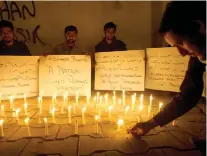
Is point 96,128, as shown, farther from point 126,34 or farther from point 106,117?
point 126,34

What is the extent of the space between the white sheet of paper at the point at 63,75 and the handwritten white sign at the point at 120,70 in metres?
0.27

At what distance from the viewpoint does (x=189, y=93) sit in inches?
77.5

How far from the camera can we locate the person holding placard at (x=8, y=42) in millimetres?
4895

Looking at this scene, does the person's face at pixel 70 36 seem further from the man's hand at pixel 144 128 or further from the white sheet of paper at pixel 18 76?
the man's hand at pixel 144 128

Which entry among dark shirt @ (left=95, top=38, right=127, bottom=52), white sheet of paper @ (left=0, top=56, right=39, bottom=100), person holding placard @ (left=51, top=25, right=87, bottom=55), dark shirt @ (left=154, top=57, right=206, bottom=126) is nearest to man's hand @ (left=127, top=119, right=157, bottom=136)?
dark shirt @ (left=154, top=57, right=206, bottom=126)

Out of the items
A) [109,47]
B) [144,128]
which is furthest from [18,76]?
[144,128]

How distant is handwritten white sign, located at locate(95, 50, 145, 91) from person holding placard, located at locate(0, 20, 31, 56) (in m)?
2.01

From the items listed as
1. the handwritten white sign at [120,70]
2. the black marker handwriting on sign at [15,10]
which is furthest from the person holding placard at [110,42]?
the black marker handwriting on sign at [15,10]

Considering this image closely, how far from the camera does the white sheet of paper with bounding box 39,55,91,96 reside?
13.1 ft

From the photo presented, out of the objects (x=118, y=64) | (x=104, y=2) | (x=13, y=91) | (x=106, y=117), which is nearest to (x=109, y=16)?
(x=104, y=2)

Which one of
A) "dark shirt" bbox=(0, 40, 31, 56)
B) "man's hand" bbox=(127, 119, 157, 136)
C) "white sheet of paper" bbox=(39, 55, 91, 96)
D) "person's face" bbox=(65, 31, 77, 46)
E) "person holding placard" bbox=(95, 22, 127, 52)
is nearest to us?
"man's hand" bbox=(127, 119, 157, 136)

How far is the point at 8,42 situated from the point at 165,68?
3.31 m

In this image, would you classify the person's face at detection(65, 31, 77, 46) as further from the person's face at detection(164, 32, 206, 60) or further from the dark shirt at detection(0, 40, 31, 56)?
the person's face at detection(164, 32, 206, 60)

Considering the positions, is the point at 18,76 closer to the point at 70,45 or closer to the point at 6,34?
the point at 6,34
